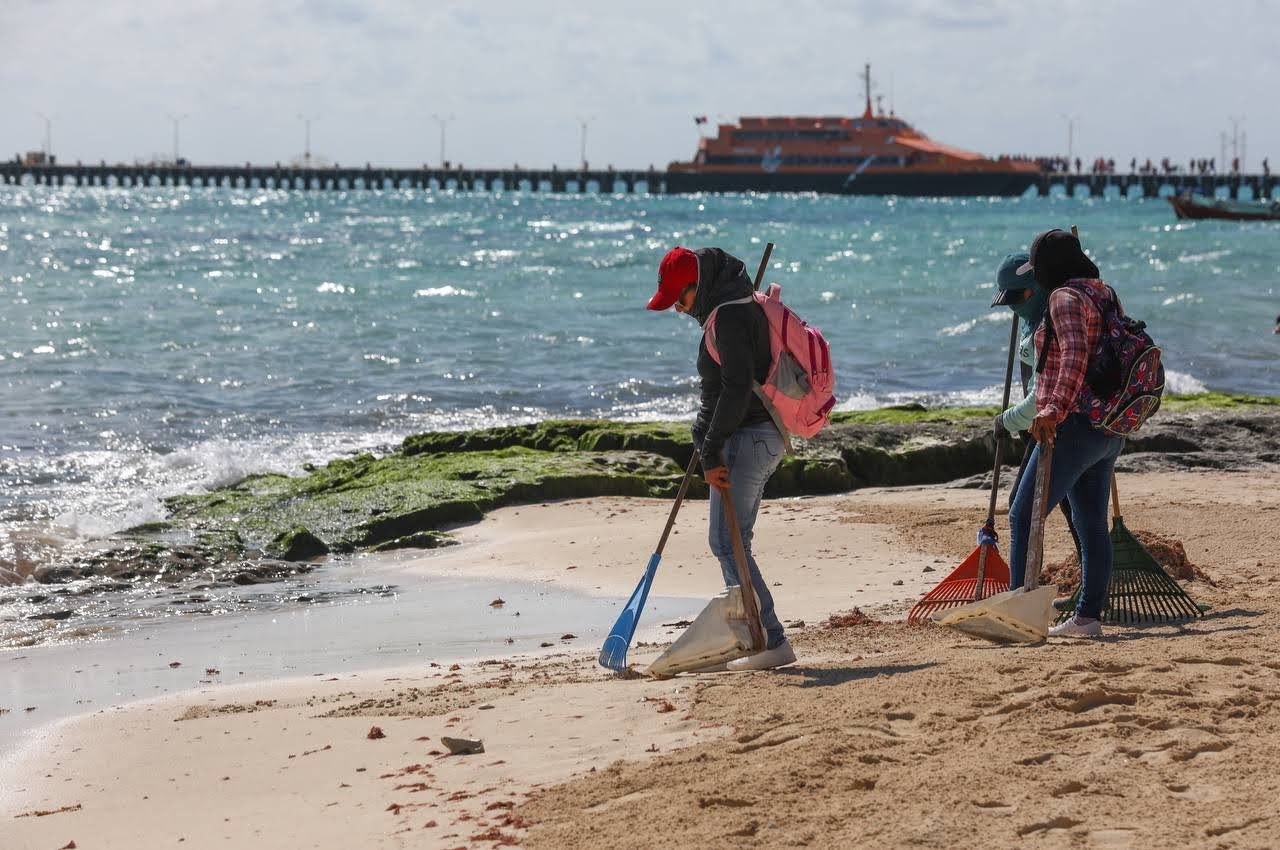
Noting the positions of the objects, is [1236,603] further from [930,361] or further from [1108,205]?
[1108,205]

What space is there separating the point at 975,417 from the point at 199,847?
28.6 ft

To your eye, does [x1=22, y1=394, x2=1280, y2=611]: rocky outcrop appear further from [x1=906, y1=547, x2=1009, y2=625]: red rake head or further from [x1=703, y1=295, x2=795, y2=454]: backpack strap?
[x1=703, y1=295, x2=795, y2=454]: backpack strap

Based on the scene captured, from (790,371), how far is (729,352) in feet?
0.74

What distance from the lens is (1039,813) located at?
142 inches

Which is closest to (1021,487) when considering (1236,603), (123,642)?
(1236,603)

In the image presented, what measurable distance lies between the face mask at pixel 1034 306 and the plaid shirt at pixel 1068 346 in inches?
16.8

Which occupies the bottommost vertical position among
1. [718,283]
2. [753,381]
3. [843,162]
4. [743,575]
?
[743,575]

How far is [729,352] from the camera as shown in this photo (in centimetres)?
496

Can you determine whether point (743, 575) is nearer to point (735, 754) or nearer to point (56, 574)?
point (735, 754)

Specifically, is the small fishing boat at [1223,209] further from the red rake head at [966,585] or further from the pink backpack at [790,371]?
the pink backpack at [790,371]

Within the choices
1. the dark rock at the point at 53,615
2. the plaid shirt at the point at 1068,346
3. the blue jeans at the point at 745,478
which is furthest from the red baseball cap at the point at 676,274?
the dark rock at the point at 53,615

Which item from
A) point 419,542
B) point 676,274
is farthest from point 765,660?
point 419,542

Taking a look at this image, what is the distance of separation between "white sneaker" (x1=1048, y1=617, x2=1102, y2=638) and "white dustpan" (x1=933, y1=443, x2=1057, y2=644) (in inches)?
7.4

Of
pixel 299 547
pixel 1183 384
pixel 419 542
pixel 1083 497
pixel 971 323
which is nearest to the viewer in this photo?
pixel 1083 497
